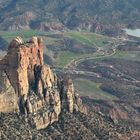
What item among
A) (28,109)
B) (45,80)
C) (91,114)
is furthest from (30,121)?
(91,114)

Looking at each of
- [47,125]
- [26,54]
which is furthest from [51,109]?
[26,54]

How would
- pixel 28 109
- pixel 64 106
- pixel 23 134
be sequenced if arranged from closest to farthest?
pixel 23 134, pixel 28 109, pixel 64 106

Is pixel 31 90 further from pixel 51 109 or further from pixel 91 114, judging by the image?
pixel 91 114

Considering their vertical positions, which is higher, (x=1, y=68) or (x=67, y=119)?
(x=1, y=68)

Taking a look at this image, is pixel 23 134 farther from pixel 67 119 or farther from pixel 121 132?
pixel 121 132

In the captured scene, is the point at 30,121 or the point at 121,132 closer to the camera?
the point at 30,121

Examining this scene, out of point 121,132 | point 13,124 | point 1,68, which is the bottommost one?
point 121,132

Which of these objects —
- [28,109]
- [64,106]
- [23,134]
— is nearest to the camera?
[23,134]
